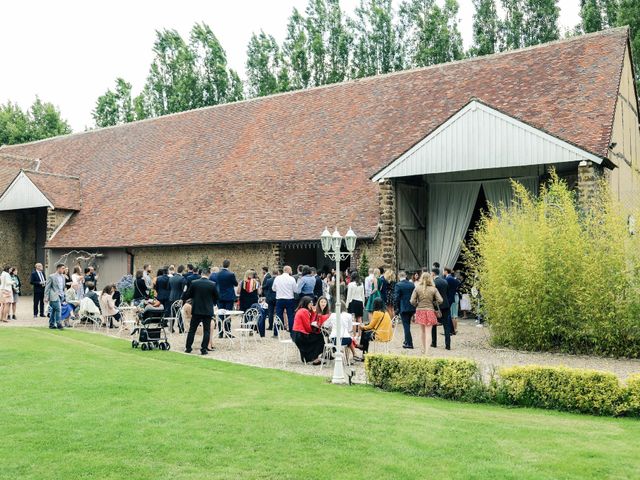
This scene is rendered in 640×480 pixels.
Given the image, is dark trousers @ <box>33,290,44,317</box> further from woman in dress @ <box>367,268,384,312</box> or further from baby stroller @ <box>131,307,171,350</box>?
woman in dress @ <box>367,268,384,312</box>

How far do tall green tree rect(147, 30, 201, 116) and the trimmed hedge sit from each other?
3590 cm

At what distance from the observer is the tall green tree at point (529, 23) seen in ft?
117

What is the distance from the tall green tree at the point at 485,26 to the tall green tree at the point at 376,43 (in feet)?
15.9

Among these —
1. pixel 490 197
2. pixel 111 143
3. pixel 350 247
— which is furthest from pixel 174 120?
pixel 350 247

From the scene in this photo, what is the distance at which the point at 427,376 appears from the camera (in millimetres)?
9094

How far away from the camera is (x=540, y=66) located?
2012 cm

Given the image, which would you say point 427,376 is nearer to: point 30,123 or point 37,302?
point 37,302

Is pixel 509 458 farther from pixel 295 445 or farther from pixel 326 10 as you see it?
pixel 326 10

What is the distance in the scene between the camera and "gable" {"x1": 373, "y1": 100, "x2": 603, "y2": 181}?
15.1 m

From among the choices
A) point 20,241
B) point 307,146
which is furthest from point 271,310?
point 20,241

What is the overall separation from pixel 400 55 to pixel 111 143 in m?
18.7

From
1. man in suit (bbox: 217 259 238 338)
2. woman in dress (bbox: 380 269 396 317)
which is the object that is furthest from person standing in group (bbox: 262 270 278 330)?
woman in dress (bbox: 380 269 396 317)

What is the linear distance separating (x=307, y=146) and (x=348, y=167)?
2.68 m

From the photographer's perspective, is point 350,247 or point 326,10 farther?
point 326,10
